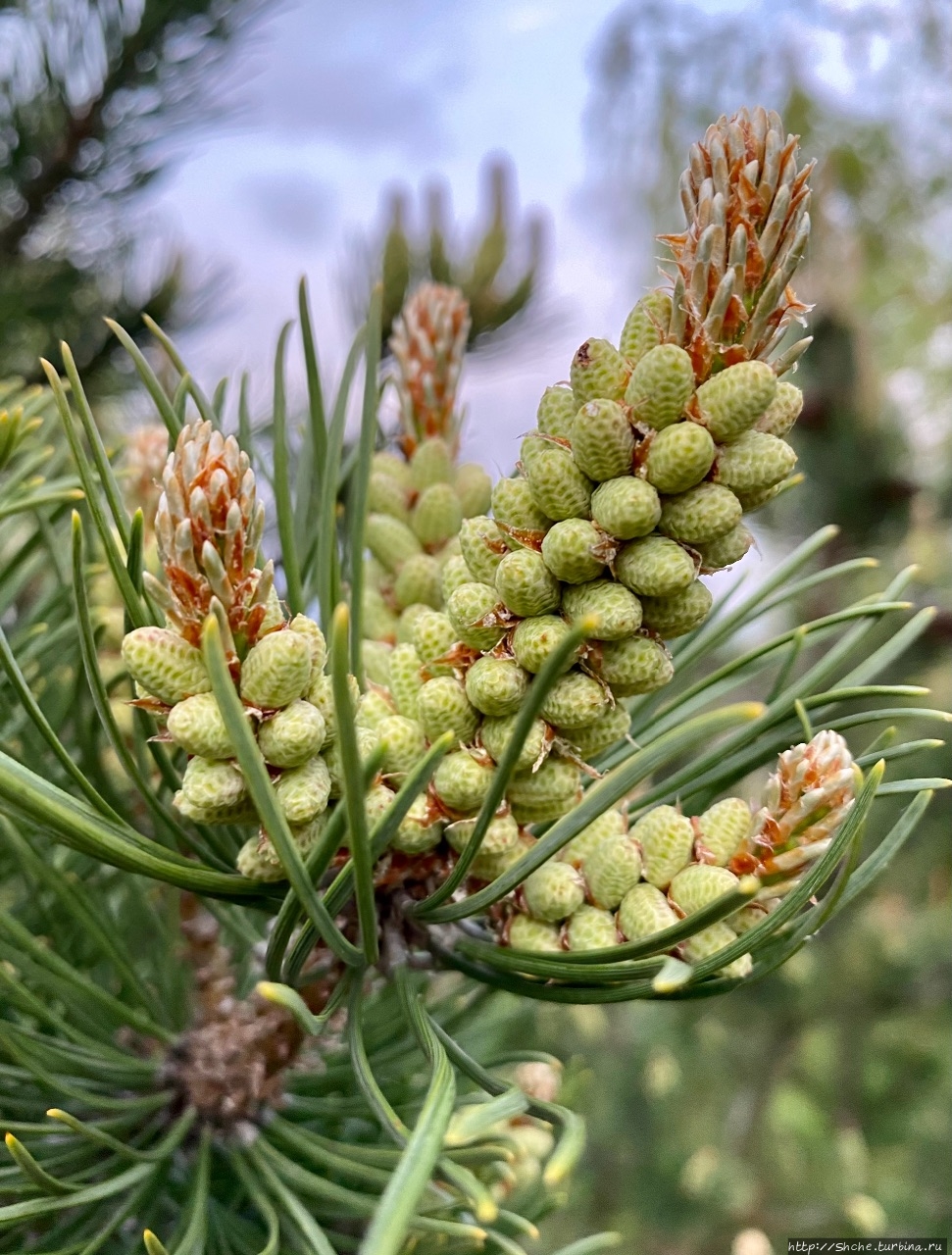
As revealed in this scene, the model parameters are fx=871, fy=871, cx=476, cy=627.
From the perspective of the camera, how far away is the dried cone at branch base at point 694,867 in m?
0.30

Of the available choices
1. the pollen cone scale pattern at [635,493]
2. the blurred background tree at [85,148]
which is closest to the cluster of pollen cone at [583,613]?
the pollen cone scale pattern at [635,493]

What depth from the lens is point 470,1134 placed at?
19 cm

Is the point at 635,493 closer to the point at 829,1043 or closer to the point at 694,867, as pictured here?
the point at 694,867

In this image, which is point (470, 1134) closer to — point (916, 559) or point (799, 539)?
point (799, 539)

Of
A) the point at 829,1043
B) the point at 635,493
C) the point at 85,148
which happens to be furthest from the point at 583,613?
the point at 829,1043

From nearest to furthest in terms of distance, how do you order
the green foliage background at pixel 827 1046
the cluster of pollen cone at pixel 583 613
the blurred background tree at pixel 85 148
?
the cluster of pollen cone at pixel 583 613, the blurred background tree at pixel 85 148, the green foliage background at pixel 827 1046

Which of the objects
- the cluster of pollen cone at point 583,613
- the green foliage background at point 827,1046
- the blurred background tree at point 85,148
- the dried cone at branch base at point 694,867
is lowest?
the green foliage background at point 827,1046

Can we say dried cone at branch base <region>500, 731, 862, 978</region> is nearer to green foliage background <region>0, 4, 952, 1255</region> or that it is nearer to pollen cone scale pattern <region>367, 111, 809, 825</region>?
pollen cone scale pattern <region>367, 111, 809, 825</region>

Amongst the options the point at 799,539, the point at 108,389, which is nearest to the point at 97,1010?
the point at 108,389

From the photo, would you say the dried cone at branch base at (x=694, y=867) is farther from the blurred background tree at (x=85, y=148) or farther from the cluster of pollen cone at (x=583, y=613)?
the blurred background tree at (x=85, y=148)

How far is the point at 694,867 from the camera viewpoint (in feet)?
1.00

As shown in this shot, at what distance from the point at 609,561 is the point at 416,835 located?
0.11m

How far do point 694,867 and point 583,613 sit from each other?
4.1 inches

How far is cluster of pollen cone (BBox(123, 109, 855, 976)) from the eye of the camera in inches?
10.0
